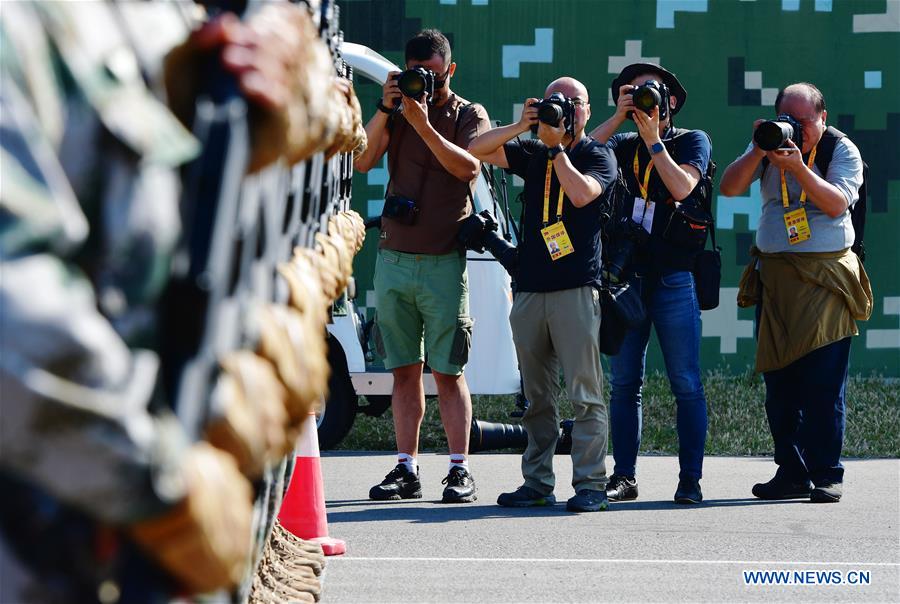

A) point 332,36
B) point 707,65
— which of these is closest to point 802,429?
point 332,36

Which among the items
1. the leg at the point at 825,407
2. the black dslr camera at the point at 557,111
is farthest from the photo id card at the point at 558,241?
the leg at the point at 825,407

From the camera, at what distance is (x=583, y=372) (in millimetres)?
5973

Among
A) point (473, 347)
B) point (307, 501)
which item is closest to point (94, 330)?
point (307, 501)

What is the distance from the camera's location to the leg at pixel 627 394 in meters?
6.41

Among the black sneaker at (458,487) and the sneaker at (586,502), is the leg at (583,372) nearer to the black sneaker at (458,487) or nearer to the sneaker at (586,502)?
the sneaker at (586,502)

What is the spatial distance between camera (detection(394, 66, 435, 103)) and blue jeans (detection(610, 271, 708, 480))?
1399mm

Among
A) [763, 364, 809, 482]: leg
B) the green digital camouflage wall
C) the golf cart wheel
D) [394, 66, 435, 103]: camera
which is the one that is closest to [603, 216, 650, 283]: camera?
[763, 364, 809, 482]: leg

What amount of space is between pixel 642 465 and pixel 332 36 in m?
4.97

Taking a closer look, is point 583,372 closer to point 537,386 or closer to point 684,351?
point 537,386

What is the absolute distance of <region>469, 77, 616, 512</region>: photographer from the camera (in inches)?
235

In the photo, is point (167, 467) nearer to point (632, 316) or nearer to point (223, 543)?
point (223, 543)

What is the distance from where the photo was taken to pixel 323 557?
4594mm

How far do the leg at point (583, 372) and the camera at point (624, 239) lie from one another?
0.25 metres

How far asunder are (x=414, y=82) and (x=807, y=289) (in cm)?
210
